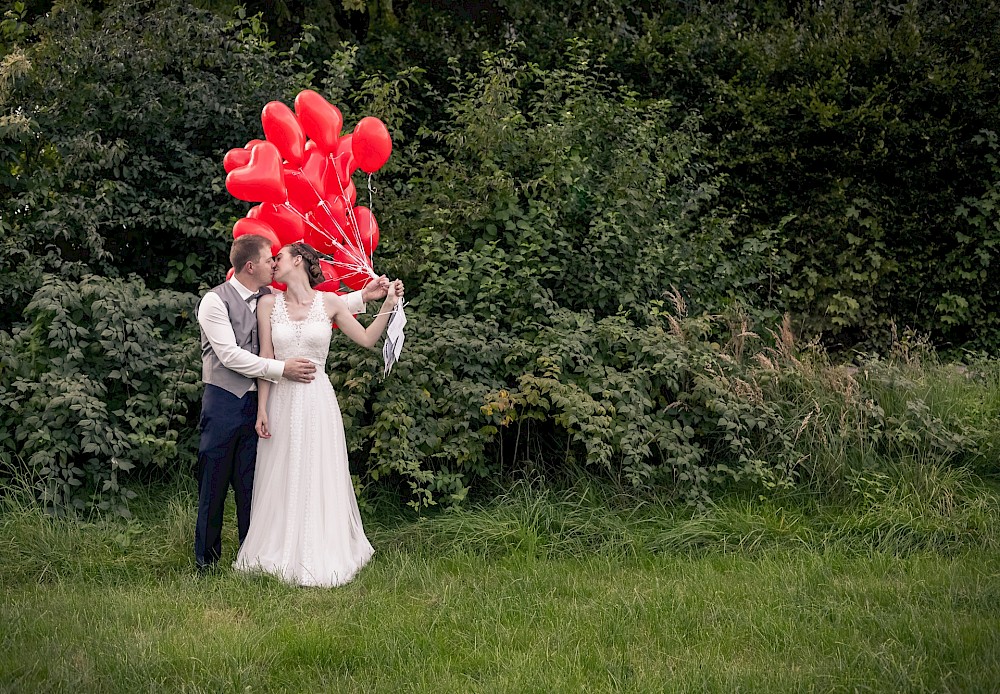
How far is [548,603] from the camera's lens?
4.43 meters

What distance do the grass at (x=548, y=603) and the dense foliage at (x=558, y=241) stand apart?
34cm

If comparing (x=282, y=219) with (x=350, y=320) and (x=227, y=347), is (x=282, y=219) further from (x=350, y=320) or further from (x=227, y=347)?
(x=227, y=347)

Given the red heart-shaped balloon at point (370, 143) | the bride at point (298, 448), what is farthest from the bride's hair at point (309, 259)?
the red heart-shaped balloon at point (370, 143)

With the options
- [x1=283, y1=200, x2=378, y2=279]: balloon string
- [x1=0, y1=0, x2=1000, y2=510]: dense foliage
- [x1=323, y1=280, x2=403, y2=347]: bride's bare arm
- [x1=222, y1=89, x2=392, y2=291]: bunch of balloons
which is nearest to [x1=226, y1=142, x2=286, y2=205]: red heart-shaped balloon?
[x1=222, y1=89, x2=392, y2=291]: bunch of balloons

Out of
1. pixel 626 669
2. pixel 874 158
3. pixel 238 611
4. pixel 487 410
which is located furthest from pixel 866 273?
pixel 238 611

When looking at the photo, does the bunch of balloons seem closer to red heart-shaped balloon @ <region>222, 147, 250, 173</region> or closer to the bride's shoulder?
red heart-shaped balloon @ <region>222, 147, 250, 173</region>

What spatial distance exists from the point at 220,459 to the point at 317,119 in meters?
1.92

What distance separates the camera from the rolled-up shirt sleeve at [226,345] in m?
4.77

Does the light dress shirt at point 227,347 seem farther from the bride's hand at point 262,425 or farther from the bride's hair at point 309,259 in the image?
the bride's hair at point 309,259

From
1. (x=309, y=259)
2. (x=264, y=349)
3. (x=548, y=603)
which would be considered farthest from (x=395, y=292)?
(x=548, y=603)

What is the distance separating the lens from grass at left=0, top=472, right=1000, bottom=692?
369cm

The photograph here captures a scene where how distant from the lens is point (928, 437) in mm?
5906

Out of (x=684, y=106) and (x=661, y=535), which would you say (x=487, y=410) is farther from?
(x=684, y=106)

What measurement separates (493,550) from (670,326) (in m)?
2.12
